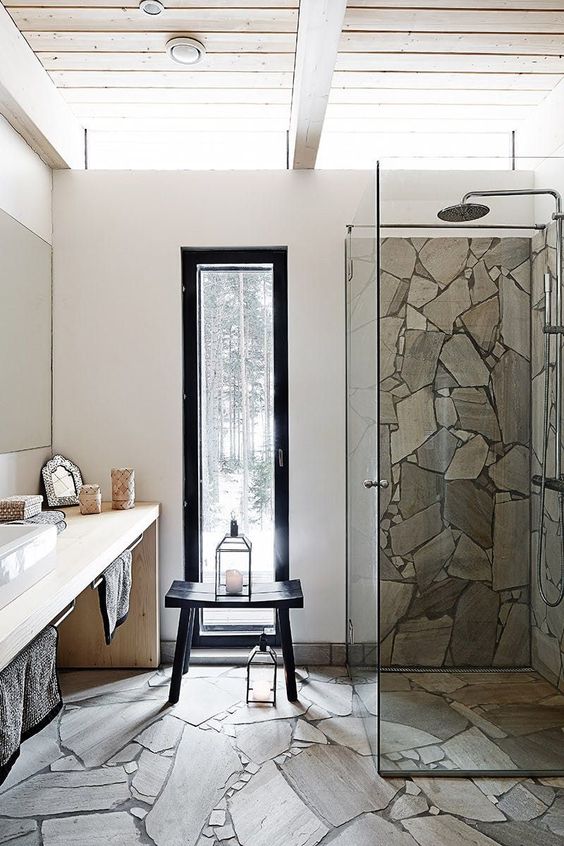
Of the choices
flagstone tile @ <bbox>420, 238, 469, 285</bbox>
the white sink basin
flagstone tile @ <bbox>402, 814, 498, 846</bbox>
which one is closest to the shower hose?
flagstone tile @ <bbox>420, 238, 469, 285</bbox>

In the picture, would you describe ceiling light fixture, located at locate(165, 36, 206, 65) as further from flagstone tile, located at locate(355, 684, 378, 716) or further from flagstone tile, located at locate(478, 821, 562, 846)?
flagstone tile, located at locate(478, 821, 562, 846)

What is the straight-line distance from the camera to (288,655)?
278cm

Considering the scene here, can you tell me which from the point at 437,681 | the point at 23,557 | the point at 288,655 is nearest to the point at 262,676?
the point at 288,655

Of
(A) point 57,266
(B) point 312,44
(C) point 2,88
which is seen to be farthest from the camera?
(A) point 57,266

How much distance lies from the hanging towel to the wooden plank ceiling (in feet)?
6.21

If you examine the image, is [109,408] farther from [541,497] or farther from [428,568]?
[541,497]

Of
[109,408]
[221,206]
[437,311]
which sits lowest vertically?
[109,408]

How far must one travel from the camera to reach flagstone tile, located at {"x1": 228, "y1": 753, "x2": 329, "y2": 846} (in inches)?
73.7

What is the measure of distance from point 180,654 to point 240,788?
74 centimetres

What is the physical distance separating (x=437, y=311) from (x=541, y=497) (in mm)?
714

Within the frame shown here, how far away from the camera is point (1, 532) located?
1905mm

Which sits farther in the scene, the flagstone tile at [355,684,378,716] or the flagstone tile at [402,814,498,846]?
the flagstone tile at [355,684,378,716]

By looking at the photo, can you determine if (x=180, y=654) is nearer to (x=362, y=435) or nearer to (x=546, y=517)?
(x=362, y=435)

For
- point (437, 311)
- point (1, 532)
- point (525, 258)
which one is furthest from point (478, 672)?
point (1, 532)
